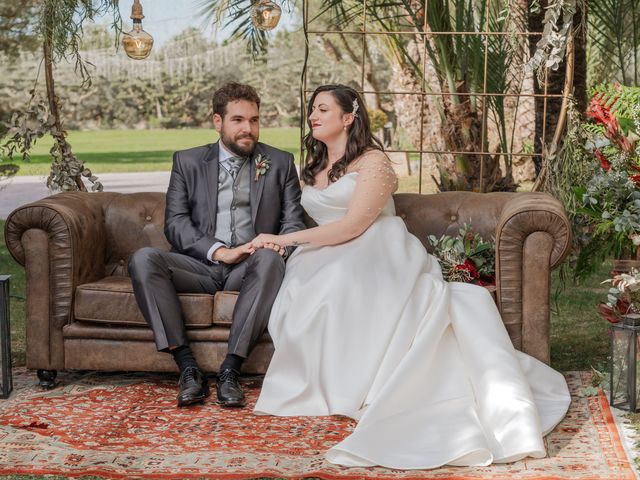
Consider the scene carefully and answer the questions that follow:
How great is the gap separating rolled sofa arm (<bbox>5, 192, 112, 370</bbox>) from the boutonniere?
0.79 meters

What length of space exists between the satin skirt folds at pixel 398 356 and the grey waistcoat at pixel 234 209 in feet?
1.21

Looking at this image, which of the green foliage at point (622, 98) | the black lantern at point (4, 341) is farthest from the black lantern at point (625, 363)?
the black lantern at point (4, 341)

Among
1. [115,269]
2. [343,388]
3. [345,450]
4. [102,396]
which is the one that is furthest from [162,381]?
[345,450]

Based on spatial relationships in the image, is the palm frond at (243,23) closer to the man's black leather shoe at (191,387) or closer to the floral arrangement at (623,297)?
the man's black leather shoe at (191,387)

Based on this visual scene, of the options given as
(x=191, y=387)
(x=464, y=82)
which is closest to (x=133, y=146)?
(x=464, y=82)

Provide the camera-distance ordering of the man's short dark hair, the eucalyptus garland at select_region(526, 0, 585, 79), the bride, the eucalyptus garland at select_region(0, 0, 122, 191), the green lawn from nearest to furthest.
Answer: the bride
the man's short dark hair
the eucalyptus garland at select_region(526, 0, 585, 79)
the eucalyptus garland at select_region(0, 0, 122, 191)
the green lawn

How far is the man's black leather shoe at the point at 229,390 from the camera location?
3.63 m

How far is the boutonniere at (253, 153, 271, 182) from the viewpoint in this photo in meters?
4.16

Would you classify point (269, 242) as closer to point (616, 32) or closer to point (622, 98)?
point (622, 98)

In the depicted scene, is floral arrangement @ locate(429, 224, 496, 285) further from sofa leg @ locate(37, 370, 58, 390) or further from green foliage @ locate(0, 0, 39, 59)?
green foliage @ locate(0, 0, 39, 59)

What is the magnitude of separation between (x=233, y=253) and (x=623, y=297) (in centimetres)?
154

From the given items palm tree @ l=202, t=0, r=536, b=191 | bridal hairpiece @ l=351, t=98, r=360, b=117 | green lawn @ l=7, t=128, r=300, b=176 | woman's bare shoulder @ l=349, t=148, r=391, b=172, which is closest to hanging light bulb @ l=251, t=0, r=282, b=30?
palm tree @ l=202, t=0, r=536, b=191

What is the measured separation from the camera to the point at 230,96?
13.4 feet

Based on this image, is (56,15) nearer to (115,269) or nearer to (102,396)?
(115,269)
